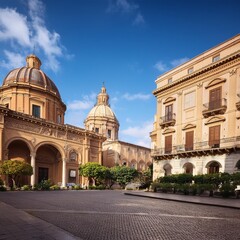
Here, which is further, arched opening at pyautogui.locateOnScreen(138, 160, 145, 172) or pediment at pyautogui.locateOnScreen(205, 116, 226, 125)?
arched opening at pyautogui.locateOnScreen(138, 160, 145, 172)

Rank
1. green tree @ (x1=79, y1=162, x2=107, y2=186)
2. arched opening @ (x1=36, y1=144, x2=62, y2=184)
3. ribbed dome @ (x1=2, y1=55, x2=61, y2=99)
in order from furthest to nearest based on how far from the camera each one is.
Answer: ribbed dome @ (x1=2, y1=55, x2=61, y2=99)
green tree @ (x1=79, y1=162, x2=107, y2=186)
arched opening @ (x1=36, y1=144, x2=62, y2=184)

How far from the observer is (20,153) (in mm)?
34781

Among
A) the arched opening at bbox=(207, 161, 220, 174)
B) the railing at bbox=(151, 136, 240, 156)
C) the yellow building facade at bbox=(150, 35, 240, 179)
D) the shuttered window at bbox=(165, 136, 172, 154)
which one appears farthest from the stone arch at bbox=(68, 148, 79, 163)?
the arched opening at bbox=(207, 161, 220, 174)

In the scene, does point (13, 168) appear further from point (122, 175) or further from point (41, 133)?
point (122, 175)

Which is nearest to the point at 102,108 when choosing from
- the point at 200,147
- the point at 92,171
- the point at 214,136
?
the point at 92,171

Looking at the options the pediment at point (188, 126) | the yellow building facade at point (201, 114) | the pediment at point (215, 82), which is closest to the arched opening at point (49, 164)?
the yellow building facade at point (201, 114)

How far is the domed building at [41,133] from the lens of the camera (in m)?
33.8

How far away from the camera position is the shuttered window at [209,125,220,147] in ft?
80.6

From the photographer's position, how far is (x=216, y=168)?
83.9ft

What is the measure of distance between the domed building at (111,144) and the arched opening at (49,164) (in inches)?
524

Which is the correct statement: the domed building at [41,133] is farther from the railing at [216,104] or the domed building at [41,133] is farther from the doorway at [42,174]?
the railing at [216,104]

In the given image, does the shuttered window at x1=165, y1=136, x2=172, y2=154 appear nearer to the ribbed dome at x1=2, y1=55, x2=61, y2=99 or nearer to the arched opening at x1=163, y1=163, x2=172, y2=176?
the arched opening at x1=163, y1=163, x2=172, y2=176

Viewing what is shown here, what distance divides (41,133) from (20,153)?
4.00 meters

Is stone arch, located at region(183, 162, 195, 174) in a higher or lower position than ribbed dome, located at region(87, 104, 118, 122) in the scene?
lower
